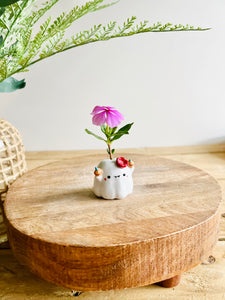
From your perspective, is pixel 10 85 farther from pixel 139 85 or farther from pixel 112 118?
pixel 139 85

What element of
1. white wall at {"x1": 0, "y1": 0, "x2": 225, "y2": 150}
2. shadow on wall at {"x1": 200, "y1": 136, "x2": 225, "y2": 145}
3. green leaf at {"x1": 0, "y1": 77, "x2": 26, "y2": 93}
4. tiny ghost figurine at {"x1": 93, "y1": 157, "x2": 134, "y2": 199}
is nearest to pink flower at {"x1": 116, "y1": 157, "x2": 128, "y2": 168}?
tiny ghost figurine at {"x1": 93, "y1": 157, "x2": 134, "y2": 199}

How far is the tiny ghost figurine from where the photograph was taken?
1067 millimetres

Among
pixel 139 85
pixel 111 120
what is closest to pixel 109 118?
pixel 111 120

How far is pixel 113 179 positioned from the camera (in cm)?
107

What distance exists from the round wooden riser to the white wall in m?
1.29

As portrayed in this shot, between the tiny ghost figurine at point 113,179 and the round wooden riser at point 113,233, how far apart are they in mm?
28

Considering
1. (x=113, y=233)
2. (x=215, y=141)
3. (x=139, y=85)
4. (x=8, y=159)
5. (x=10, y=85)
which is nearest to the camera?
(x=10, y=85)

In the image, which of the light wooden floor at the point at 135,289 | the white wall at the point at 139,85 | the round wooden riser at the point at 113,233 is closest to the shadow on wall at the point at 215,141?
the white wall at the point at 139,85

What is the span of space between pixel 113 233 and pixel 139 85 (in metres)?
1.61

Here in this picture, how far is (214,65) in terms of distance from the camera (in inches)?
91.4

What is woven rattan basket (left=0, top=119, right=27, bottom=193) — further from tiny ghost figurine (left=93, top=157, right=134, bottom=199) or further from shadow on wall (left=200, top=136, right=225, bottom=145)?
shadow on wall (left=200, top=136, right=225, bottom=145)

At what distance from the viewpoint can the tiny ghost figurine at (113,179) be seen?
1.07 m

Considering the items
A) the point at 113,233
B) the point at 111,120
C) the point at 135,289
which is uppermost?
the point at 111,120

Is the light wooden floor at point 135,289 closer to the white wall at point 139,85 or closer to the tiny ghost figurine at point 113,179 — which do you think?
the tiny ghost figurine at point 113,179
